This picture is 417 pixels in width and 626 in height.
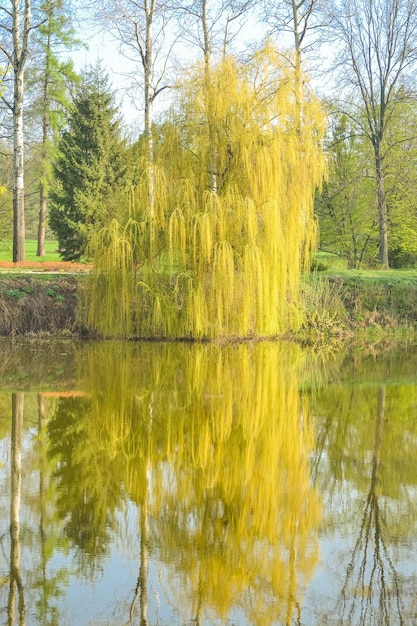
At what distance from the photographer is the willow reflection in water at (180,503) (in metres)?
4.47

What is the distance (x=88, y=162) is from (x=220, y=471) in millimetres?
25042

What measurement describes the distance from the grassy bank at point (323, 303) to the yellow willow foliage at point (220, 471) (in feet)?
20.7

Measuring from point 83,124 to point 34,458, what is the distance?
25.0m

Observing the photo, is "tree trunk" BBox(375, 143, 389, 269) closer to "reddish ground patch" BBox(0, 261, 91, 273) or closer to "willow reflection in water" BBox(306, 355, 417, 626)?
"reddish ground patch" BBox(0, 261, 91, 273)

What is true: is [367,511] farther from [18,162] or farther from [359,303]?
[18,162]

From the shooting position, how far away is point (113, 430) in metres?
8.61

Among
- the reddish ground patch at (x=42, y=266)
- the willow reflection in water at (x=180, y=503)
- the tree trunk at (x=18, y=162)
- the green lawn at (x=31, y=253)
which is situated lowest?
the willow reflection in water at (x=180, y=503)

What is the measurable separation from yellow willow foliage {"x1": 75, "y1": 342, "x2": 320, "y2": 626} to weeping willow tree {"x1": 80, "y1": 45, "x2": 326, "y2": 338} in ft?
13.2

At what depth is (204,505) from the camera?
6.05 m

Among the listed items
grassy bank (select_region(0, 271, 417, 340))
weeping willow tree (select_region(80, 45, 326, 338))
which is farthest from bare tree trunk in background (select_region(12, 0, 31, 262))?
weeping willow tree (select_region(80, 45, 326, 338))

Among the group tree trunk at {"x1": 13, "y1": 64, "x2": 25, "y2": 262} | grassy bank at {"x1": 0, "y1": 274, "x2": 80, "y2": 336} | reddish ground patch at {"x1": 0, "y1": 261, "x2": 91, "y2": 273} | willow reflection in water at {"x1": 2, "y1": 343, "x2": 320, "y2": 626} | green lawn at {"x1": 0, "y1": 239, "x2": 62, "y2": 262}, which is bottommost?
willow reflection in water at {"x1": 2, "y1": 343, "x2": 320, "y2": 626}

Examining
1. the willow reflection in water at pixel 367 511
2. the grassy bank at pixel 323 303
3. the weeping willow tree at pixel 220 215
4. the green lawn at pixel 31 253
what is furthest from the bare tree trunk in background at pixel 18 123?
the willow reflection in water at pixel 367 511

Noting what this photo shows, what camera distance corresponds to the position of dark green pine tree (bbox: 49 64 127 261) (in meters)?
29.9

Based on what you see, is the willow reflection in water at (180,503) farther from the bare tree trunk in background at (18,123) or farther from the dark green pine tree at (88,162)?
the dark green pine tree at (88,162)
